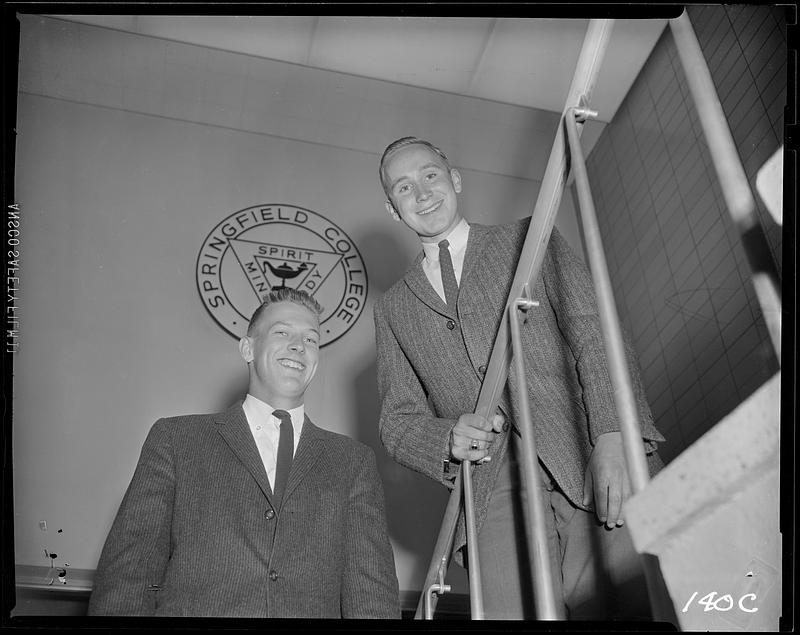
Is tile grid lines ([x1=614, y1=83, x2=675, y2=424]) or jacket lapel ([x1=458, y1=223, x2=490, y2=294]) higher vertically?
tile grid lines ([x1=614, y1=83, x2=675, y2=424])

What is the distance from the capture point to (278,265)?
2861mm

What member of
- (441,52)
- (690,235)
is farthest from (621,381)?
(441,52)

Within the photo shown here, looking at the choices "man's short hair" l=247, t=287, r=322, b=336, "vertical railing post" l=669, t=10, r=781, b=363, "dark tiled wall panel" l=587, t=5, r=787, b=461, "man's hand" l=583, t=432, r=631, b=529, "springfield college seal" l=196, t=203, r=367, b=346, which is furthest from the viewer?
"springfield college seal" l=196, t=203, r=367, b=346

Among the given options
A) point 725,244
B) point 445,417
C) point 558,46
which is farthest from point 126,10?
point 725,244

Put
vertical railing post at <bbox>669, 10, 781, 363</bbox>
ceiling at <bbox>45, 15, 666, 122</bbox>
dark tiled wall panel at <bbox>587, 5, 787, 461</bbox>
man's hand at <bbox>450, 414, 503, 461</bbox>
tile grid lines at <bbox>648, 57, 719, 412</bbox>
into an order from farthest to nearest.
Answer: ceiling at <bbox>45, 15, 666, 122</bbox>, tile grid lines at <bbox>648, 57, 719, 412</bbox>, dark tiled wall panel at <bbox>587, 5, 787, 461</bbox>, man's hand at <bbox>450, 414, 503, 461</bbox>, vertical railing post at <bbox>669, 10, 781, 363</bbox>

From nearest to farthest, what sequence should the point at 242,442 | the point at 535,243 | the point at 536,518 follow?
the point at 536,518 → the point at 535,243 → the point at 242,442

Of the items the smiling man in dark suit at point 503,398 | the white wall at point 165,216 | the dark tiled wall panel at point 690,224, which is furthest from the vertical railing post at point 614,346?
the white wall at point 165,216

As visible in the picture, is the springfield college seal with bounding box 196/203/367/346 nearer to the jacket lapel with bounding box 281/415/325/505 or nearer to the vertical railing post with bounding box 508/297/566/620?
the jacket lapel with bounding box 281/415/325/505

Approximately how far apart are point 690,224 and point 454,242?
1.03 meters

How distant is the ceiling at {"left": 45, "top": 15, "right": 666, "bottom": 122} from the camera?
8.39 feet

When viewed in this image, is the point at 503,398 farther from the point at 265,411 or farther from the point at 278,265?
the point at 278,265

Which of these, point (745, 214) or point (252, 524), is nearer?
point (745, 214)

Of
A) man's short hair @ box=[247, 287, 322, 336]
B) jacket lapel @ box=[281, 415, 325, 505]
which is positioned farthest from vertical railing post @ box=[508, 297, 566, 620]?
man's short hair @ box=[247, 287, 322, 336]

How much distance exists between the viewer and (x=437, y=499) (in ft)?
9.11
